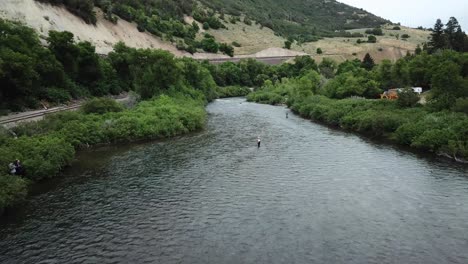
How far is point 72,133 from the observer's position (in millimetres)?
43781

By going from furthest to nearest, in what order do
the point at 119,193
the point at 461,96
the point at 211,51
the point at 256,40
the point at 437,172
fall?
the point at 256,40 < the point at 211,51 < the point at 461,96 < the point at 437,172 < the point at 119,193

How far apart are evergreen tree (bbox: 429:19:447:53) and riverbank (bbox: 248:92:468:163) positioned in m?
35.7

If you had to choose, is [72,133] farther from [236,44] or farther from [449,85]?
[236,44]

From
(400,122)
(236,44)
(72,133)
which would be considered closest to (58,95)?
(72,133)

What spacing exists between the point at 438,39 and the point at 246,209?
8180 cm

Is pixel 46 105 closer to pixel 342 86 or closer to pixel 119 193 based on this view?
pixel 119 193

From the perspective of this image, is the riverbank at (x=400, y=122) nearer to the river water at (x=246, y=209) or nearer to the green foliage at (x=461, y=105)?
the green foliage at (x=461, y=105)

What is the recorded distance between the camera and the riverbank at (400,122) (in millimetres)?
42559

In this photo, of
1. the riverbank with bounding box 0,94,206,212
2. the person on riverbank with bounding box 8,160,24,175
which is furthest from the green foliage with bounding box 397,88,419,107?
the person on riverbank with bounding box 8,160,24,175

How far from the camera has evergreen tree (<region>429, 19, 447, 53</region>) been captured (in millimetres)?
91600

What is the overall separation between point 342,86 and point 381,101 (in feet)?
63.0

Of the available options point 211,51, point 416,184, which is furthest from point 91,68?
point 211,51

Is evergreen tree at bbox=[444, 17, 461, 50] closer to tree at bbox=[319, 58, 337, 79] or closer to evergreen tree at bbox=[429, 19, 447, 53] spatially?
evergreen tree at bbox=[429, 19, 447, 53]

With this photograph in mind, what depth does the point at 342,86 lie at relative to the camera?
265ft
